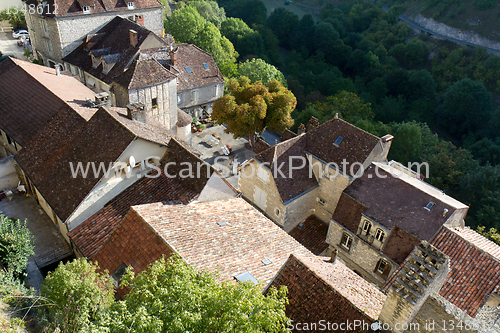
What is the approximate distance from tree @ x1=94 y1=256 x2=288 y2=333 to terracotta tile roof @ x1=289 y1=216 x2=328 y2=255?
17377 millimetres

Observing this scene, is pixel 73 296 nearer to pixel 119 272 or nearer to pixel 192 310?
pixel 119 272

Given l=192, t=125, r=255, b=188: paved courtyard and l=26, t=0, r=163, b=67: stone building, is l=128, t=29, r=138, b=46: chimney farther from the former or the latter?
l=192, t=125, r=255, b=188: paved courtyard

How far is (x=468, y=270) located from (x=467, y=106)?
5986 centimetres

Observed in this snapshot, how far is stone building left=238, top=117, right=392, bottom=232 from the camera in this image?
95.0ft

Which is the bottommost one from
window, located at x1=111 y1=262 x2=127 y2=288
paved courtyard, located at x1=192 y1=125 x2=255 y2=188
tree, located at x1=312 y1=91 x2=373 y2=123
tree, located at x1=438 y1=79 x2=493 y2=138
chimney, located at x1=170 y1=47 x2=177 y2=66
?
tree, located at x1=438 y1=79 x2=493 y2=138

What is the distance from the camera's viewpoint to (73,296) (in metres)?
14.9

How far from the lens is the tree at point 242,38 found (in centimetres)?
8200

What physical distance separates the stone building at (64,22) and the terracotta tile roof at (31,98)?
36.0 ft

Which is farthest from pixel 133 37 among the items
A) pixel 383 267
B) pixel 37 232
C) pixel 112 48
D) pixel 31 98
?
pixel 383 267

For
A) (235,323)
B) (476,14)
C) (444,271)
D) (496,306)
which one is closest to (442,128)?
(476,14)

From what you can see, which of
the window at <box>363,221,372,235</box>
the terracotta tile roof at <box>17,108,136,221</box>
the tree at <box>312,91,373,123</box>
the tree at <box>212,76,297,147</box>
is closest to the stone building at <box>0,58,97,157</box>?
the terracotta tile roof at <box>17,108,136,221</box>

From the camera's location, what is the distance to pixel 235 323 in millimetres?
11523

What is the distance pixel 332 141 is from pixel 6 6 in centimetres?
6014

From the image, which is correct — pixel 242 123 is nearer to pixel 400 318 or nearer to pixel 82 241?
pixel 82 241
